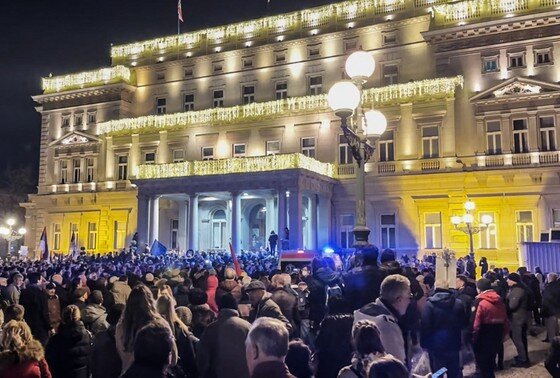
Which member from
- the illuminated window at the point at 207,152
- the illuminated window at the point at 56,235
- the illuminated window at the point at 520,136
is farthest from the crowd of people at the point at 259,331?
the illuminated window at the point at 56,235

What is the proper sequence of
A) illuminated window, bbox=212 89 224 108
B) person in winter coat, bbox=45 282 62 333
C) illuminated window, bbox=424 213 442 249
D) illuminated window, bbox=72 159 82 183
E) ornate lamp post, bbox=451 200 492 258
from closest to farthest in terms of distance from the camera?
person in winter coat, bbox=45 282 62 333 < ornate lamp post, bbox=451 200 492 258 < illuminated window, bbox=424 213 442 249 < illuminated window, bbox=212 89 224 108 < illuminated window, bbox=72 159 82 183

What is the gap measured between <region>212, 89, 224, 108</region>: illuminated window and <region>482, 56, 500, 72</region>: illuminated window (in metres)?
19.2

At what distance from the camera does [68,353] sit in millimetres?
6617

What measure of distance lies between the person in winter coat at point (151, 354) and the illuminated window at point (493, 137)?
32.5 meters

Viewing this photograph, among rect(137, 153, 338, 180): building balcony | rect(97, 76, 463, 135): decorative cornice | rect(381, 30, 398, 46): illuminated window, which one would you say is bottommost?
rect(137, 153, 338, 180): building balcony

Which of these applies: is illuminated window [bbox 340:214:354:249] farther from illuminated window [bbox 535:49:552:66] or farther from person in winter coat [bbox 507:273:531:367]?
person in winter coat [bbox 507:273:531:367]

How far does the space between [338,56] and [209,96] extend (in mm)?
10795

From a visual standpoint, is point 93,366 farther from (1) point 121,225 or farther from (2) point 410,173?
(1) point 121,225

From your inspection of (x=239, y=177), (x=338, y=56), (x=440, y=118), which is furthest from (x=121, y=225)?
(x=440, y=118)

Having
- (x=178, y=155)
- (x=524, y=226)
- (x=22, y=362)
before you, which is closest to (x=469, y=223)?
(x=524, y=226)

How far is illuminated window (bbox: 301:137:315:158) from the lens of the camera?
3841 centimetres

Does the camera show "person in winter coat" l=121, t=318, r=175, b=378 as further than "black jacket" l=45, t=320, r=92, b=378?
No

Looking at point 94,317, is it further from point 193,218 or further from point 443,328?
point 193,218

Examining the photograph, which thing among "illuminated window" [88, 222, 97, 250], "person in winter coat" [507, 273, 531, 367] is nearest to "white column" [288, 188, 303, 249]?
"person in winter coat" [507, 273, 531, 367]
